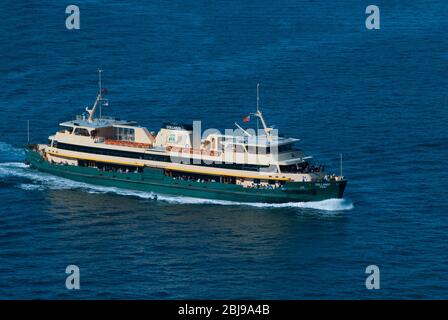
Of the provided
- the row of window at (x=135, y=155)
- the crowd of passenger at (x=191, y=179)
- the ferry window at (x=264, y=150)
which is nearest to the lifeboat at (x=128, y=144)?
the row of window at (x=135, y=155)

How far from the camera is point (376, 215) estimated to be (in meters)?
165

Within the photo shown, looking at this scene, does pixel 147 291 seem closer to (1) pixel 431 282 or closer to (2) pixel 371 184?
(1) pixel 431 282

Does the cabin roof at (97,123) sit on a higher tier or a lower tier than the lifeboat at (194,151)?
higher

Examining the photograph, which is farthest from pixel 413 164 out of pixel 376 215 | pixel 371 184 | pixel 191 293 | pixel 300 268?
pixel 191 293

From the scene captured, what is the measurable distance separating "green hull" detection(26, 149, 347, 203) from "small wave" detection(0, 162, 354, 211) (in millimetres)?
651

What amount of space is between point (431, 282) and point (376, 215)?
2339 centimetres

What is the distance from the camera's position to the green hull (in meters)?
171

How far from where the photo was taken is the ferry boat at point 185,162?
17325 centimetres

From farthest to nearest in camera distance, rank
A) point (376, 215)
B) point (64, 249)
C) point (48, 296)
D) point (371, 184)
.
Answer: point (371, 184) → point (376, 215) → point (64, 249) → point (48, 296)

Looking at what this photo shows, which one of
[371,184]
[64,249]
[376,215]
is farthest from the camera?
[371,184]

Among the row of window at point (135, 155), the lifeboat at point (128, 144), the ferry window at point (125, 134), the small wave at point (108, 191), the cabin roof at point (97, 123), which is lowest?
the small wave at point (108, 191)

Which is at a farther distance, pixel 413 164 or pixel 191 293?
pixel 413 164

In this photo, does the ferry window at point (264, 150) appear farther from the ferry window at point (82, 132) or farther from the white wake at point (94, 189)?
the ferry window at point (82, 132)

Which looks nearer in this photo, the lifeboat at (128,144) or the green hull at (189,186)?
the green hull at (189,186)
